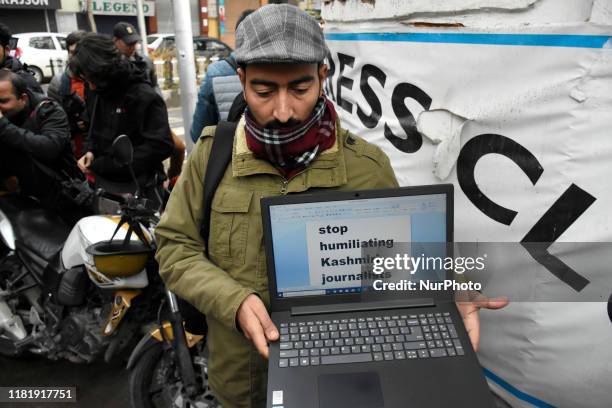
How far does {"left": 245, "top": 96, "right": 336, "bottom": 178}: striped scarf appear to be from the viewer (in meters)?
1.26

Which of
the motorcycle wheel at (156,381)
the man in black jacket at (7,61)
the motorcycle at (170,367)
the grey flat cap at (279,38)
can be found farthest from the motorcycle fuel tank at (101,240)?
the man in black jacket at (7,61)

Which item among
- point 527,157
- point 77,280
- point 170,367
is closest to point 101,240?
point 77,280

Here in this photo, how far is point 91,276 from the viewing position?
2316mm

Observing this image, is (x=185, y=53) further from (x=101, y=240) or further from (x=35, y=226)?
(x=101, y=240)

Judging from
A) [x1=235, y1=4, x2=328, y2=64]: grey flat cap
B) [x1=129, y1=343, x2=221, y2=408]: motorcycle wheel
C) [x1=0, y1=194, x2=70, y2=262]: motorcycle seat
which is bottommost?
[x1=129, y1=343, x2=221, y2=408]: motorcycle wheel

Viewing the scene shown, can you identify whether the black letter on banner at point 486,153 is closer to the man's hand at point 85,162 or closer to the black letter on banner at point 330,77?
the black letter on banner at point 330,77

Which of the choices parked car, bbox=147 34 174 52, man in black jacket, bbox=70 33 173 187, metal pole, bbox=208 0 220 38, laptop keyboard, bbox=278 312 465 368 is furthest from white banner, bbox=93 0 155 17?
laptop keyboard, bbox=278 312 465 368

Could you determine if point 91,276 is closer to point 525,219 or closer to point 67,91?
point 525,219

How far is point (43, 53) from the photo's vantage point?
1393cm

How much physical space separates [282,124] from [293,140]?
52 mm

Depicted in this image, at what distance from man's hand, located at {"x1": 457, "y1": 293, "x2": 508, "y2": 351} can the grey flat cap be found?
0.74 m

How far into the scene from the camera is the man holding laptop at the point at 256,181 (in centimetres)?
120

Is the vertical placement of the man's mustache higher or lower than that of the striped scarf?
higher

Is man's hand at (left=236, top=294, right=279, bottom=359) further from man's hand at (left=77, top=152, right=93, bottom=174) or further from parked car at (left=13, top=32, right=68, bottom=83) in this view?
parked car at (left=13, top=32, right=68, bottom=83)
